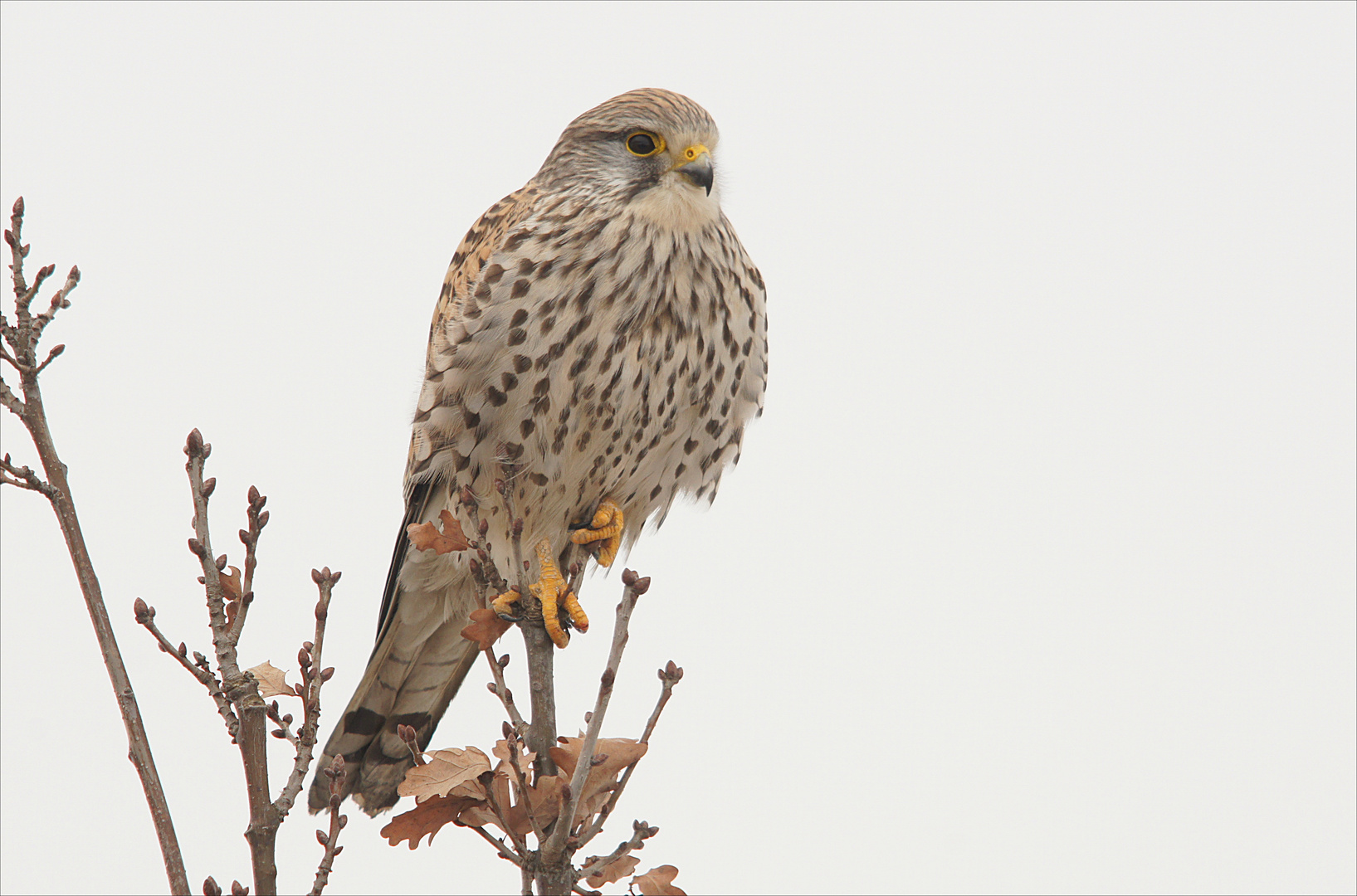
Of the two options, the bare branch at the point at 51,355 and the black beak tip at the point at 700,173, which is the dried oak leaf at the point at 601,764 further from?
the black beak tip at the point at 700,173

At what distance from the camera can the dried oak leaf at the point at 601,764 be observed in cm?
221

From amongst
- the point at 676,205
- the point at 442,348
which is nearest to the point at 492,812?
the point at 442,348

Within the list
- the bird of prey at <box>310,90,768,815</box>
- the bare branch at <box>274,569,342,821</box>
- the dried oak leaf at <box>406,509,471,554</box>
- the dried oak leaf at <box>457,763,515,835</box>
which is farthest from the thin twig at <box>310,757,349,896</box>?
the bird of prey at <box>310,90,768,815</box>

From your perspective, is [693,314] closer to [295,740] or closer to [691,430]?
[691,430]

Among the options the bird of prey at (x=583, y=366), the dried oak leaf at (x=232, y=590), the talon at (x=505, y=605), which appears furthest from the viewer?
the bird of prey at (x=583, y=366)

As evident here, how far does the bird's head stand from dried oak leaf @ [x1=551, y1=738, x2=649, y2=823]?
1.25 metres

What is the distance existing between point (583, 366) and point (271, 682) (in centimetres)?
104

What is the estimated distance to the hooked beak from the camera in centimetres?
296

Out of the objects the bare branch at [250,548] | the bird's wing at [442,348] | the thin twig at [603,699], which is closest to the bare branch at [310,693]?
the bare branch at [250,548]

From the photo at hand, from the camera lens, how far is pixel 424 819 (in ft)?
7.36

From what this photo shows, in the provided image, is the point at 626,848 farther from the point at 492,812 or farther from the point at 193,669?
the point at 193,669

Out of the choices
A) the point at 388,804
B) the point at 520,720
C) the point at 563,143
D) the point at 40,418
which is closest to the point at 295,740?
the point at 520,720

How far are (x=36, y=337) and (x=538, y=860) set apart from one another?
3.63ft

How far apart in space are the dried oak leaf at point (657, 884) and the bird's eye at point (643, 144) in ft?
5.37
